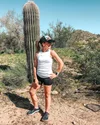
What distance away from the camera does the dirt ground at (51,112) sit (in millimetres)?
5312

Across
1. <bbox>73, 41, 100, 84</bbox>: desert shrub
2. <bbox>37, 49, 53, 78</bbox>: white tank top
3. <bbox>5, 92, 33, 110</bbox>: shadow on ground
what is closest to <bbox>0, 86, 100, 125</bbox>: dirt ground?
<bbox>5, 92, 33, 110</bbox>: shadow on ground

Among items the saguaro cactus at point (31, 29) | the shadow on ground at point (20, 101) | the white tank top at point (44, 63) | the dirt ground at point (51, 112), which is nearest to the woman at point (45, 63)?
the white tank top at point (44, 63)

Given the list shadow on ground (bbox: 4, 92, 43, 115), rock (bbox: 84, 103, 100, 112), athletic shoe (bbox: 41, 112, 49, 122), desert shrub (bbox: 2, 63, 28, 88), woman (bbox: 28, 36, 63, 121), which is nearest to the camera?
woman (bbox: 28, 36, 63, 121)

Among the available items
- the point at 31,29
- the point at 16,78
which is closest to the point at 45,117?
the point at 16,78

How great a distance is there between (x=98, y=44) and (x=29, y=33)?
3538 millimetres

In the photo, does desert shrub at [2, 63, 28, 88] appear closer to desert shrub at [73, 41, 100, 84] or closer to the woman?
desert shrub at [73, 41, 100, 84]

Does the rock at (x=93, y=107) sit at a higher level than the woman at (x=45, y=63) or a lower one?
lower

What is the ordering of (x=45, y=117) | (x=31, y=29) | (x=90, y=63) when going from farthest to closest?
1. (x=90, y=63)
2. (x=31, y=29)
3. (x=45, y=117)

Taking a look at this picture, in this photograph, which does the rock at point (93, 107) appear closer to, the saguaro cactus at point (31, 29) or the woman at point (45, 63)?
the woman at point (45, 63)

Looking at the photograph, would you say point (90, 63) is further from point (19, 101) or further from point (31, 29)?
point (19, 101)

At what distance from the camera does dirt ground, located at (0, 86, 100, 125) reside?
5312mm

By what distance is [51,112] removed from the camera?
575 cm

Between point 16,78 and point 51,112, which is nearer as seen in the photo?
point 51,112

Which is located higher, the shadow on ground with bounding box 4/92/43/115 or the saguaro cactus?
the saguaro cactus
